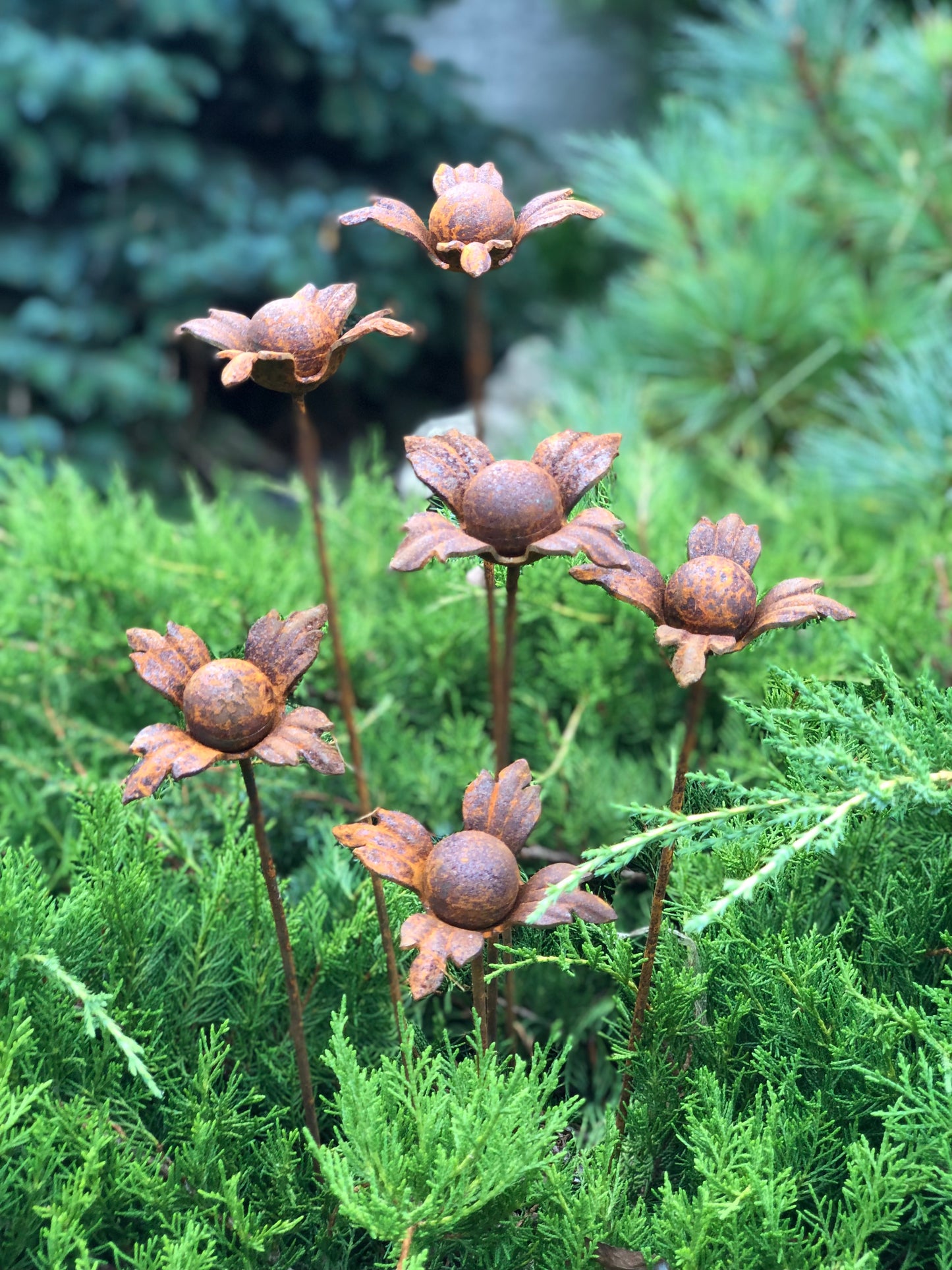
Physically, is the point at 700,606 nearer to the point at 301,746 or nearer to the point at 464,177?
the point at 301,746

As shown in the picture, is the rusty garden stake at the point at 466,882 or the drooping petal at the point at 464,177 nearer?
the rusty garden stake at the point at 466,882

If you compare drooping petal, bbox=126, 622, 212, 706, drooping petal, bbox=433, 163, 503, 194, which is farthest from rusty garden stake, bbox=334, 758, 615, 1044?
drooping petal, bbox=433, 163, 503, 194

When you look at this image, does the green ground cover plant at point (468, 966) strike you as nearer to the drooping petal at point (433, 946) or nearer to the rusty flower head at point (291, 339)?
the drooping petal at point (433, 946)

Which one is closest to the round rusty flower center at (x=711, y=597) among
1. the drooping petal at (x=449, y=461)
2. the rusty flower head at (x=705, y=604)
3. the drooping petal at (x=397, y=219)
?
the rusty flower head at (x=705, y=604)

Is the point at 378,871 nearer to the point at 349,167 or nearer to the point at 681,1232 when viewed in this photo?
the point at 681,1232

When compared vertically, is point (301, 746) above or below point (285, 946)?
above

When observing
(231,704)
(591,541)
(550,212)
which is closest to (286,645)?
(231,704)

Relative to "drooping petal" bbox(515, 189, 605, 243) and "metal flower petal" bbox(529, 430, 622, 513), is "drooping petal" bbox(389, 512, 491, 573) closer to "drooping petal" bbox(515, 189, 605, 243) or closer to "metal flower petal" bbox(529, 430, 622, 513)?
"metal flower petal" bbox(529, 430, 622, 513)
